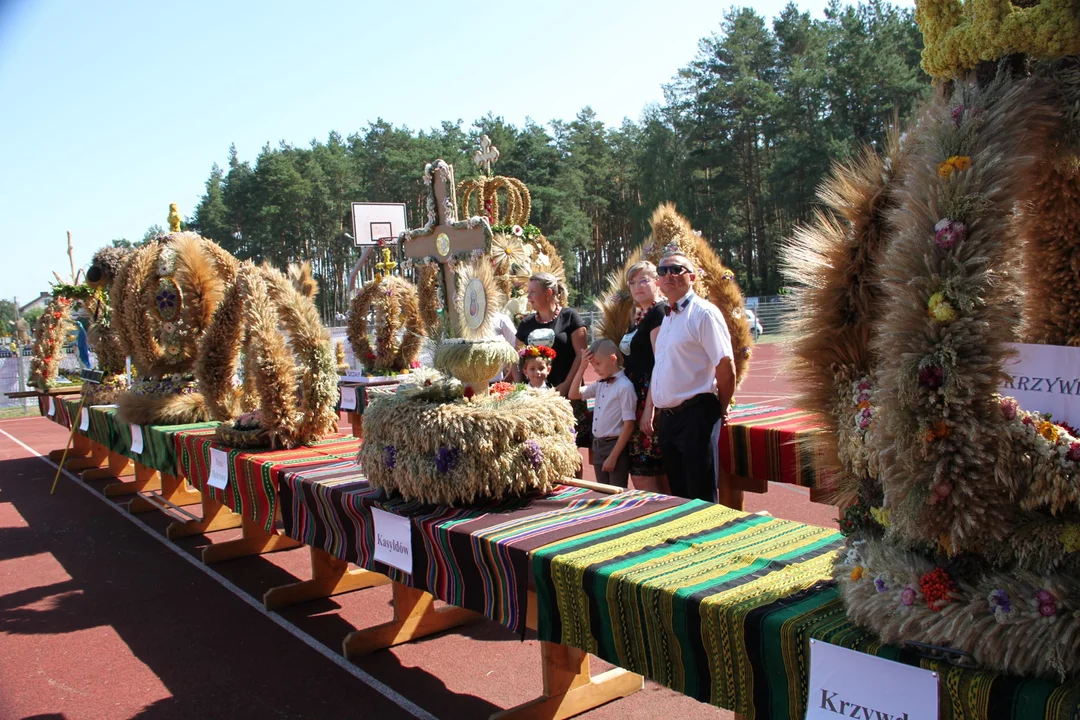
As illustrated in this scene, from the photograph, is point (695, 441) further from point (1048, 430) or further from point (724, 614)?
point (1048, 430)

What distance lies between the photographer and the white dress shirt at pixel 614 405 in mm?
4156

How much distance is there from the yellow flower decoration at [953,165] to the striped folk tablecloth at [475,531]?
144 centimetres

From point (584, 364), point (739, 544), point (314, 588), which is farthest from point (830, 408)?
point (314, 588)

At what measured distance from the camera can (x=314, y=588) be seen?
15.1ft

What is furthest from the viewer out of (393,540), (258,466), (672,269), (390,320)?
(390,320)

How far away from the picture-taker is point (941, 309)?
4.52ft

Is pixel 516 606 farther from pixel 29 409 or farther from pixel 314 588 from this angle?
pixel 29 409

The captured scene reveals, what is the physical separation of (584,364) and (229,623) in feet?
7.98

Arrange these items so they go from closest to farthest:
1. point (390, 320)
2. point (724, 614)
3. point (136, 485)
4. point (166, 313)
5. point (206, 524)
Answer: point (724, 614), point (206, 524), point (166, 313), point (136, 485), point (390, 320)

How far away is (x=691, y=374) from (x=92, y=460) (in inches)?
321

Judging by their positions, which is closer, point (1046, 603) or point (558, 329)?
point (1046, 603)

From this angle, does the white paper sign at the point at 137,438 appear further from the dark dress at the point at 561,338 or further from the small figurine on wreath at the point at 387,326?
the small figurine on wreath at the point at 387,326

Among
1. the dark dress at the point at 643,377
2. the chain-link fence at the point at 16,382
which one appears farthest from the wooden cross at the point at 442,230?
the chain-link fence at the point at 16,382

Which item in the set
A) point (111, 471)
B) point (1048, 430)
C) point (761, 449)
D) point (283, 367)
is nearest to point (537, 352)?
point (761, 449)
